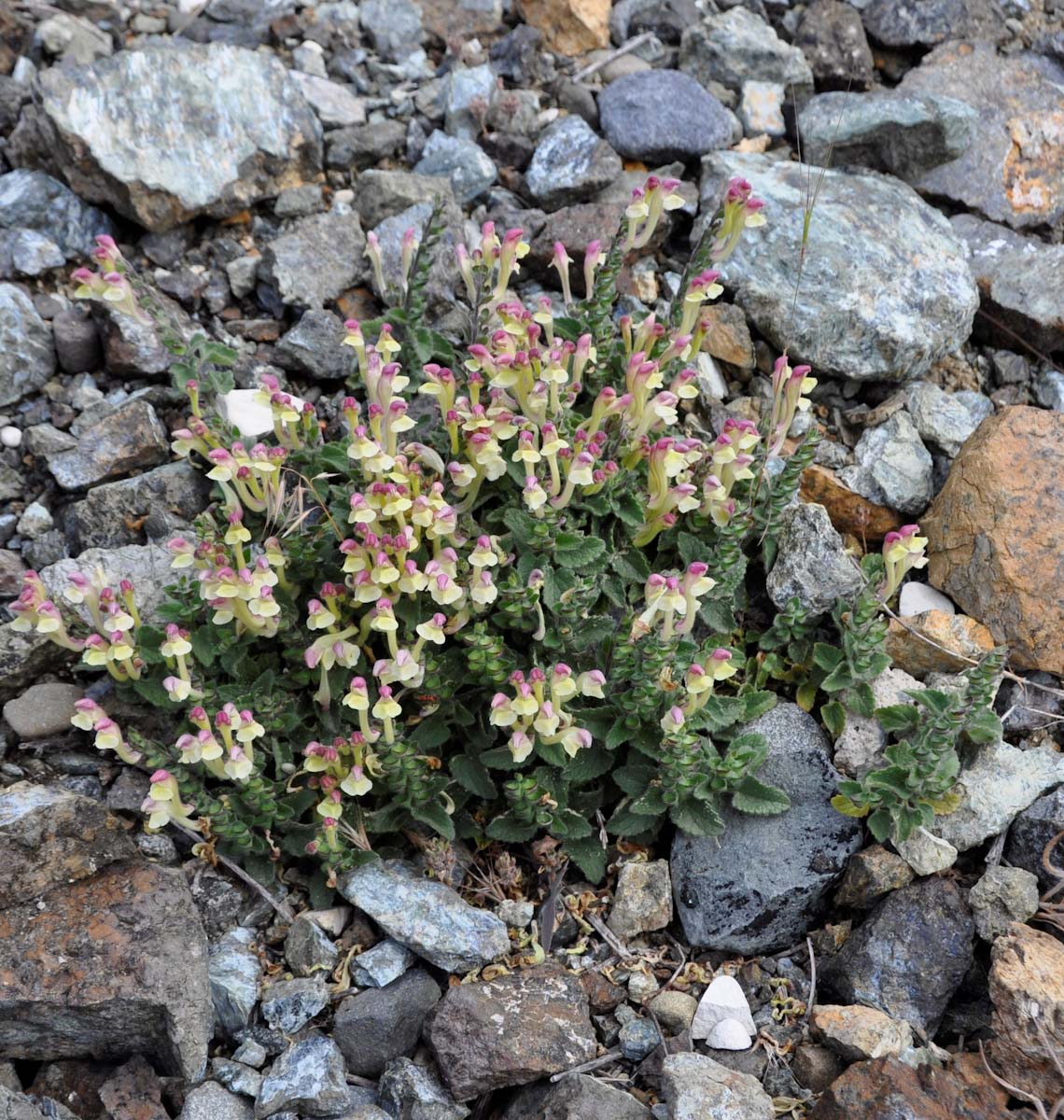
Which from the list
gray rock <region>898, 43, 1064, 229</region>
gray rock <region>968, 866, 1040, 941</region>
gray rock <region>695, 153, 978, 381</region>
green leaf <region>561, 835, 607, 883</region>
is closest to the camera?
gray rock <region>968, 866, 1040, 941</region>

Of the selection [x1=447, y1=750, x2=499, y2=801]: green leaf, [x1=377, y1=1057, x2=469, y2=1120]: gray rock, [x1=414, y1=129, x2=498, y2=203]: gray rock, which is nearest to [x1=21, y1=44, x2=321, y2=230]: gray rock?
[x1=414, y1=129, x2=498, y2=203]: gray rock

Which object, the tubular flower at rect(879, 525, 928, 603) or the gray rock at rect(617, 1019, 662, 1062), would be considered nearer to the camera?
the gray rock at rect(617, 1019, 662, 1062)

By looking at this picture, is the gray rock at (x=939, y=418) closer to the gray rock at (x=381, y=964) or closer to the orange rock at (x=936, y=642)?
the orange rock at (x=936, y=642)

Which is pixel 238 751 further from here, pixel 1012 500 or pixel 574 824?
pixel 1012 500

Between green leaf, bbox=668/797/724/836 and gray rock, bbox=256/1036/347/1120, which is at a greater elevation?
green leaf, bbox=668/797/724/836

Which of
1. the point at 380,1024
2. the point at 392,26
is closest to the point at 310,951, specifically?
the point at 380,1024

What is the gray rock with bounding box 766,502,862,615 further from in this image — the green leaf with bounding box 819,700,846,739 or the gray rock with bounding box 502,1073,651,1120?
the gray rock with bounding box 502,1073,651,1120
